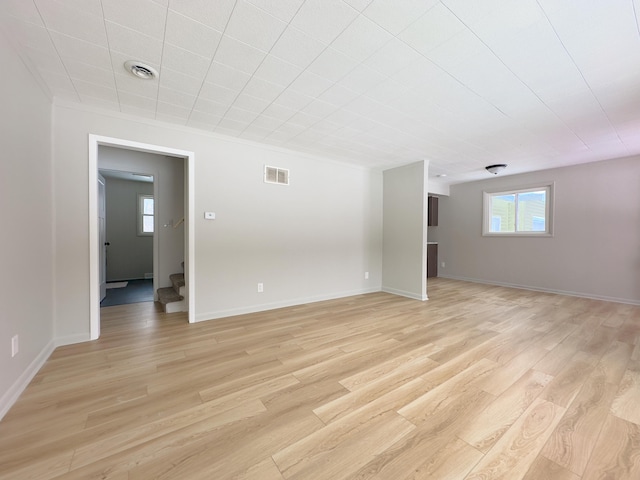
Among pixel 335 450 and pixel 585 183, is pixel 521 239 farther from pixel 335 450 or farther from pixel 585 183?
pixel 335 450

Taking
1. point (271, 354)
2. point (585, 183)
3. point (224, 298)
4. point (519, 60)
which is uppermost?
point (519, 60)

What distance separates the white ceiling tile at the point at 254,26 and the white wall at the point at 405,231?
141 inches

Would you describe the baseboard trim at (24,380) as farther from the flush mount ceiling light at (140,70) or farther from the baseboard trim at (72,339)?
the flush mount ceiling light at (140,70)

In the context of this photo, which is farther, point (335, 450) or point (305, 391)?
point (305, 391)

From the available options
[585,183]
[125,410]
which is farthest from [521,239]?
[125,410]

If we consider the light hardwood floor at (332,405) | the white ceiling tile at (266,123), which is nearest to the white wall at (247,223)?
the white ceiling tile at (266,123)

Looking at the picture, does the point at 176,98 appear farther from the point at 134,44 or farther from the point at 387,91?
the point at 387,91

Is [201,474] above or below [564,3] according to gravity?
below

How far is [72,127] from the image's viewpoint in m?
2.64

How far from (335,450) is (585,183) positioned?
6.45 metres

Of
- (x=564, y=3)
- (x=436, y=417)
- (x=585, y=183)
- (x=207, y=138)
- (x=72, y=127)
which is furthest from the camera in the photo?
(x=585, y=183)

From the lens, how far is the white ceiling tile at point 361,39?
5.41ft

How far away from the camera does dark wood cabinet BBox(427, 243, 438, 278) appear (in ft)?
23.0

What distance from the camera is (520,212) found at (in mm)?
5828
